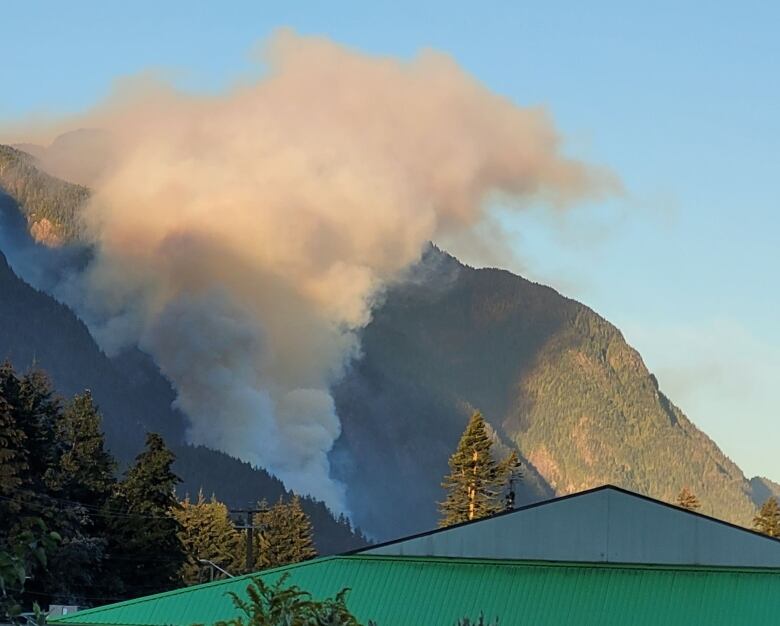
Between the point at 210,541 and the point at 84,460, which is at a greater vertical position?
the point at 210,541

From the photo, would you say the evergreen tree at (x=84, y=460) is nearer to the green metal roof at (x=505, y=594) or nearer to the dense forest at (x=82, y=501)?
the dense forest at (x=82, y=501)

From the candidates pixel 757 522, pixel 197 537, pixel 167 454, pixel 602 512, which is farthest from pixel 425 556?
pixel 757 522

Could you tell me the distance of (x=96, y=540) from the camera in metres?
70.8

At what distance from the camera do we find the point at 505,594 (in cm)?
4050

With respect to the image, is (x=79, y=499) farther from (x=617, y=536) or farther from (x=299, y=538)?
(x=299, y=538)

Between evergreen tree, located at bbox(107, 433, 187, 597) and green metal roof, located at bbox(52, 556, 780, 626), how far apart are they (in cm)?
3231

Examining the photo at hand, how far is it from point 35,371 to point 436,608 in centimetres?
4102

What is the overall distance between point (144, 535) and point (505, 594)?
37.8m

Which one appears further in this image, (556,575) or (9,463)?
(9,463)

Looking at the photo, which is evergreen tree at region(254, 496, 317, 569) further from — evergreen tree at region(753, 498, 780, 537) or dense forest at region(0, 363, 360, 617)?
dense forest at region(0, 363, 360, 617)

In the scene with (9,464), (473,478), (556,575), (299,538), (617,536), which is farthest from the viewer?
(299,538)

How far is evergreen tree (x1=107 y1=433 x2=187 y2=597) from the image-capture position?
245 feet

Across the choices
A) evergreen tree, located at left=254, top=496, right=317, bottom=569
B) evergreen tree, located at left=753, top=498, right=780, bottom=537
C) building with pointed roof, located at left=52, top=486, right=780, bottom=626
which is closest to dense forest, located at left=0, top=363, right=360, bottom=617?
building with pointed roof, located at left=52, top=486, right=780, bottom=626

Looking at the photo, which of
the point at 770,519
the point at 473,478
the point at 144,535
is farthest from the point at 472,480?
the point at 144,535
